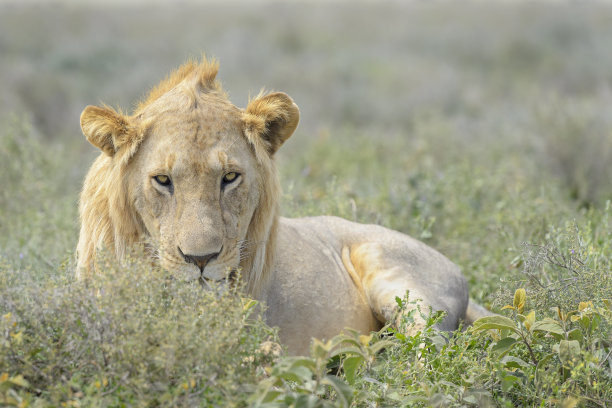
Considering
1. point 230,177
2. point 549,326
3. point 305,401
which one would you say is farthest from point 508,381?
point 230,177

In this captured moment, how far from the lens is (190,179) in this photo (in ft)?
11.5

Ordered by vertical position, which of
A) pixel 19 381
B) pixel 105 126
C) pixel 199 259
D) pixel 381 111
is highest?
pixel 105 126

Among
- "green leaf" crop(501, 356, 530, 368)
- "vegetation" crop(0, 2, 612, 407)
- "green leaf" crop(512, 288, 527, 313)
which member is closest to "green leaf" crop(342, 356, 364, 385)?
"vegetation" crop(0, 2, 612, 407)

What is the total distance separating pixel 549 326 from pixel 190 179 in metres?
1.75

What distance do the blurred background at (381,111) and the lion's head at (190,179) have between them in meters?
0.63

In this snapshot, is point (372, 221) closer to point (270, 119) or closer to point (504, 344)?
point (270, 119)

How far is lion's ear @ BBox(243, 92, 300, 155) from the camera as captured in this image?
3834 millimetres

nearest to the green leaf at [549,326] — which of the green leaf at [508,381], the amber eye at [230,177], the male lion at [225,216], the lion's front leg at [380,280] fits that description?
the green leaf at [508,381]

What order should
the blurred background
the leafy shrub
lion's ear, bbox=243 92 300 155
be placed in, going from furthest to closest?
the blurred background → lion's ear, bbox=243 92 300 155 → the leafy shrub

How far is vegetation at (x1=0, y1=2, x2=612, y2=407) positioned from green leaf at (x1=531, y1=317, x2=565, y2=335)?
0.4 inches

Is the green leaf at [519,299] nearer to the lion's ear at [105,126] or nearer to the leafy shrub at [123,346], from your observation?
the leafy shrub at [123,346]

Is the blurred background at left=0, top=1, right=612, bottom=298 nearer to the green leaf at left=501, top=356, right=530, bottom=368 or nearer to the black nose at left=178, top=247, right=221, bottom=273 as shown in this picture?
the black nose at left=178, top=247, right=221, bottom=273

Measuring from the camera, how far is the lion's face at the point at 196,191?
11.1 ft

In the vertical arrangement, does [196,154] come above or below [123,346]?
above
